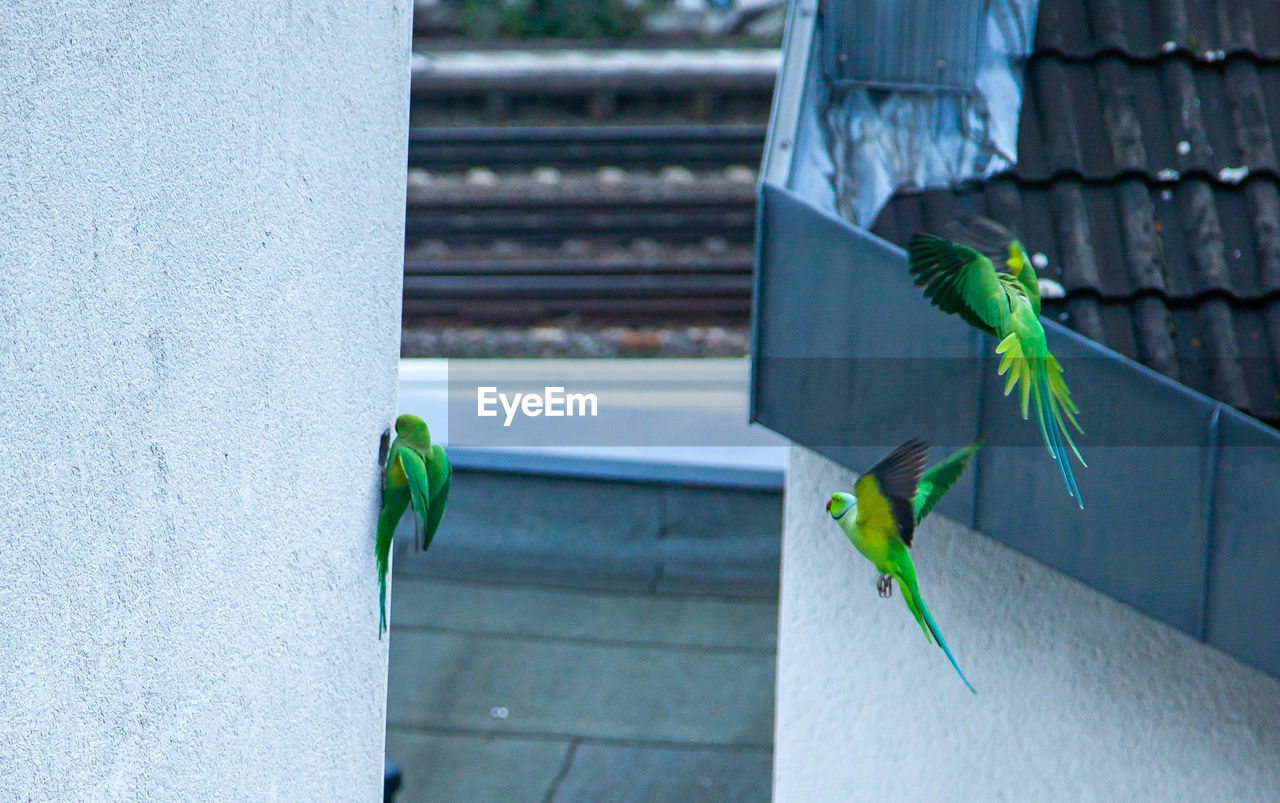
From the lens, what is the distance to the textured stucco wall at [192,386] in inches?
47.4

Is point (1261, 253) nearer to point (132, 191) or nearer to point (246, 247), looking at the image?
point (246, 247)

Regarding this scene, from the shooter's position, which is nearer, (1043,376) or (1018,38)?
(1043,376)

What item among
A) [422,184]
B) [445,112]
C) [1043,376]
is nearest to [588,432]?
[422,184]

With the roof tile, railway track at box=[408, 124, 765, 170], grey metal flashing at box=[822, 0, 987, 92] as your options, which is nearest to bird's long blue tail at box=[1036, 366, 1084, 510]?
the roof tile

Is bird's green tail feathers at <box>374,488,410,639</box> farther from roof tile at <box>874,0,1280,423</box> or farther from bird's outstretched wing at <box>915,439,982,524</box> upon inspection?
roof tile at <box>874,0,1280,423</box>

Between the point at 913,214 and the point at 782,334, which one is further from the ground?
the point at 913,214

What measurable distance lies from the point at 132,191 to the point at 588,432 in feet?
21.1

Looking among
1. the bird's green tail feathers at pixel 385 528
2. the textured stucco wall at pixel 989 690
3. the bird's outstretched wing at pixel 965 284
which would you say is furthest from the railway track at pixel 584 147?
the bird's outstretched wing at pixel 965 284

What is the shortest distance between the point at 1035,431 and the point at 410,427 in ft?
3.63

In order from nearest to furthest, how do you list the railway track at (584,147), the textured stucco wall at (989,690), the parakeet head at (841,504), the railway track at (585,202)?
the parakeet head at (841,504) < the textured stucco wall at (989,690) < the railway track at (585,202) < the railway track at (584,147)

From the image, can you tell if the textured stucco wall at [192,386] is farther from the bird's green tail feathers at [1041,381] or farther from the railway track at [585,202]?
the railway track at [585,202]

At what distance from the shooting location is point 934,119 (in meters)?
2.87

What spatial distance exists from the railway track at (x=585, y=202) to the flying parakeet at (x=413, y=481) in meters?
7.52

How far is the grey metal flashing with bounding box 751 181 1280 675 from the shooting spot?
198 cm
